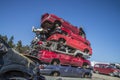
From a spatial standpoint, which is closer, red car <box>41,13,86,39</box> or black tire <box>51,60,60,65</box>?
black tire <box>51,60,60,65</box>

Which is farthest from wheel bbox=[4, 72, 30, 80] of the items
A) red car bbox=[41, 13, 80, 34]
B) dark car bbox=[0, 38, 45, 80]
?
red car bbox=[41, 13, 80, 34]

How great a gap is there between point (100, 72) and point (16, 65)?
81.3ft

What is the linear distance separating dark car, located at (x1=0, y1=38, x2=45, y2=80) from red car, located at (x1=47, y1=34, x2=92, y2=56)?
1076 centimetres

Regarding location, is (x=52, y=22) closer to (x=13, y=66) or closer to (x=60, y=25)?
(x=60, y=25)

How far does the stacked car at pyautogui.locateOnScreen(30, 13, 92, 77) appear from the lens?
17094 mm

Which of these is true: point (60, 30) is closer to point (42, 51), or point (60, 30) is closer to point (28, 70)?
point (42, 51)

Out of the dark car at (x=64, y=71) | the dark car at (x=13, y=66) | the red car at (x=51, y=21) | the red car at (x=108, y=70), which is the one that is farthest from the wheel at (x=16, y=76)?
the red car at (x=108, y=70)

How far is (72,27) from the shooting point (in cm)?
1995

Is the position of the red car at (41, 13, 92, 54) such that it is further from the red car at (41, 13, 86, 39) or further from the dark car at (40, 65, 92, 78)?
the dark car at (40, 65, 92, 78)

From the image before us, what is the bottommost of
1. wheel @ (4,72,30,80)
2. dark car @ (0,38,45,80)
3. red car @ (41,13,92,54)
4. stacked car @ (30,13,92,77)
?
wheel @ (4,72,30,80)

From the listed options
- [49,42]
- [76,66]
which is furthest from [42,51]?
[76,66]

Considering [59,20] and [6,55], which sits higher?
[59,20]

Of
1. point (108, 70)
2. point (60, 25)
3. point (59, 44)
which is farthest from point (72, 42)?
point (108, 70)

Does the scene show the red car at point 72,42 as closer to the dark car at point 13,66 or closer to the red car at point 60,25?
the red car at point 60,25
